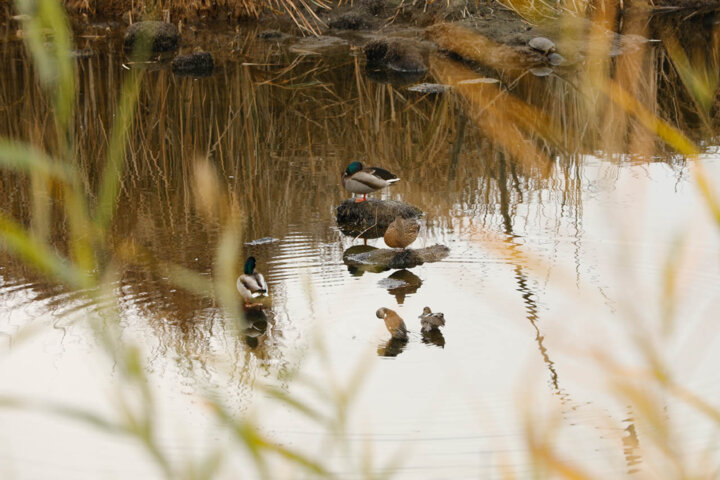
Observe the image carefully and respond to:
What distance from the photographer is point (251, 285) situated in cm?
594

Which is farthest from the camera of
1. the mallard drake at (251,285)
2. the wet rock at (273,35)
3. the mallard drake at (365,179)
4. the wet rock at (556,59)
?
the wet rock at (273,35)

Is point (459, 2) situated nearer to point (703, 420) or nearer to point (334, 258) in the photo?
point (334, 258)

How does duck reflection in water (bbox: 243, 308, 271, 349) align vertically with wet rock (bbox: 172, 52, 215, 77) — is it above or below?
above

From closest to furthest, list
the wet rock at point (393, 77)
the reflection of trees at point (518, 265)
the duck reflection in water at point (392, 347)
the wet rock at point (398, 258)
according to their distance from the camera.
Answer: the reflection of trees at point (518, 265), the duck reflection in water at point (392, 347), the wet rock at point (398, 258), the wet rock at point (393, 77)

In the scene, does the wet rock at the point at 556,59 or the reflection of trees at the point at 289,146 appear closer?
the reflection of trees at the point at 289,146

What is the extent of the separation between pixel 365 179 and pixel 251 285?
2.47 m

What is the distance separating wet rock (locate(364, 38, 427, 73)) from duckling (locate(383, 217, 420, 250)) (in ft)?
25.6

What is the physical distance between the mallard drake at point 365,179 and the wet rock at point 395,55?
6.41 m

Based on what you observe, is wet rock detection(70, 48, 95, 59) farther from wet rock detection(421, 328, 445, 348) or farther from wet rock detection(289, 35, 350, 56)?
wet rock detection(421, 328, 445, 348)

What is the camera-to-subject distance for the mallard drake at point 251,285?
19.4 feet

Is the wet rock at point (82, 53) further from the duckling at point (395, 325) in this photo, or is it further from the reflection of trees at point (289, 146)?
the duckling at point (395, 325)

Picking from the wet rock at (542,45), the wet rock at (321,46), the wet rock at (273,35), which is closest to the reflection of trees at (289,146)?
the wet rock at (321,46)

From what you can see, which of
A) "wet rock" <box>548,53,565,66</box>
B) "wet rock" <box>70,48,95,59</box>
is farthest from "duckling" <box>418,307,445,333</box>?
"wet rock" <box>70,48,95,59</box>

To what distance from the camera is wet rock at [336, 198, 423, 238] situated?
793 centimetres
